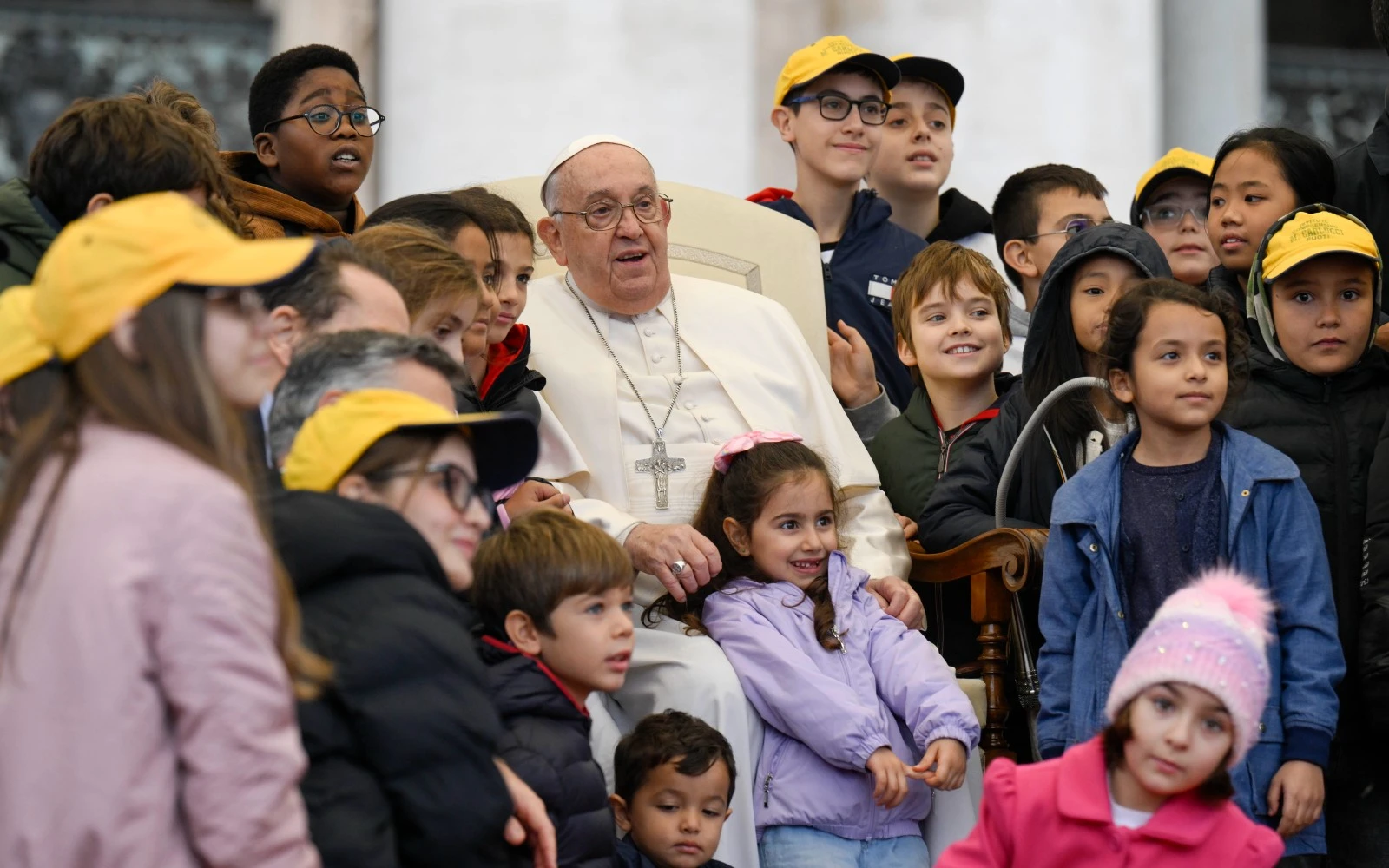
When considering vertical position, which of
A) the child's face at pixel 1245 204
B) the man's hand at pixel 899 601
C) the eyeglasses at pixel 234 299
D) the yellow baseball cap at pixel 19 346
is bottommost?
the man's hand at pixel 899 601

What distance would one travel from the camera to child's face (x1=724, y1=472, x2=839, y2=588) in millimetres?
4484

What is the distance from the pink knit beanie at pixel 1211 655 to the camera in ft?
11.0

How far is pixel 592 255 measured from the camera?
524cm

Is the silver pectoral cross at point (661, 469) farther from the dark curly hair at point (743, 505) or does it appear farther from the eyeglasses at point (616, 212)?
the eyeglasses at point (616, 212)

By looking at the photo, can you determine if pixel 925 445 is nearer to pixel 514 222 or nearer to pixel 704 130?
pixel 514 222

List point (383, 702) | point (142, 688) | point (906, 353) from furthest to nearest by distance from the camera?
point (906, 353) → point (383, 702) → point (142, 688)

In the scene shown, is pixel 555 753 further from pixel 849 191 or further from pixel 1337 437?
pixel 849 191

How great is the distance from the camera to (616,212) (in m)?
A: 5.18

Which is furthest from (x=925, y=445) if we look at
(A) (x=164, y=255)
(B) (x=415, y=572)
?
(A) (x=164, y=255)

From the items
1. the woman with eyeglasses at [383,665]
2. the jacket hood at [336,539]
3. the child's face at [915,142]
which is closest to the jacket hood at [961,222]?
the child's face at [915,142]

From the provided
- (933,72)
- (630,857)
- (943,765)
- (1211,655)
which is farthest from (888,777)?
(933,72)

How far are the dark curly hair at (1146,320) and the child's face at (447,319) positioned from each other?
136 cm

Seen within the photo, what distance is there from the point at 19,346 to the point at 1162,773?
1.92m

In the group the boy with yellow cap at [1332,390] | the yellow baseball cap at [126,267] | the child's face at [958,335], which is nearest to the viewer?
the yellow baseball cap at [126,267]
